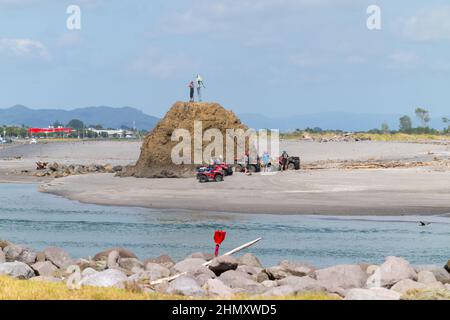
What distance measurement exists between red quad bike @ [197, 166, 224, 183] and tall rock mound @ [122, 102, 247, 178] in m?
5.30

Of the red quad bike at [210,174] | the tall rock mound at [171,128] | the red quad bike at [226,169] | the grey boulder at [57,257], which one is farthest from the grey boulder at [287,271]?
the tall rock mound at [171,128]

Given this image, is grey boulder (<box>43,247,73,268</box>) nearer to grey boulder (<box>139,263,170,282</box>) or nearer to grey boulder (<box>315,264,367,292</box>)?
grey boulder (<box>139,263,170,282</box>)

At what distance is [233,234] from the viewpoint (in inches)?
1260

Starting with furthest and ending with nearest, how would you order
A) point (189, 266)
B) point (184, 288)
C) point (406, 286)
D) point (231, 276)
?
1. point (189, 266)
2. point (231, 276)
3. point (406, 286)
4. point (184, 288)

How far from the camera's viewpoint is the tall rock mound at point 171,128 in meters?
56.3

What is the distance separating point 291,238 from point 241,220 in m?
5.87

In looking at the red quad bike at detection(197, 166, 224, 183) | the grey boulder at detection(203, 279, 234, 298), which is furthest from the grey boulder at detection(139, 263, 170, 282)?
the red quad bike at detection(197, 166, 224, 183)

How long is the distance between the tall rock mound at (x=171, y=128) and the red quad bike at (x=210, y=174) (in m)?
5.30

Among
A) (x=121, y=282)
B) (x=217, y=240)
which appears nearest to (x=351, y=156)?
(x=217, y=240)

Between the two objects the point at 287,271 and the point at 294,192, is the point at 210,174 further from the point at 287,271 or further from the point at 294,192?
the point at 287,271

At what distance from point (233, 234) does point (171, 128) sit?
2591 centimetres

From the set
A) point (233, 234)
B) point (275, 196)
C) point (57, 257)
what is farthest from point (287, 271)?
point (275, 196)
